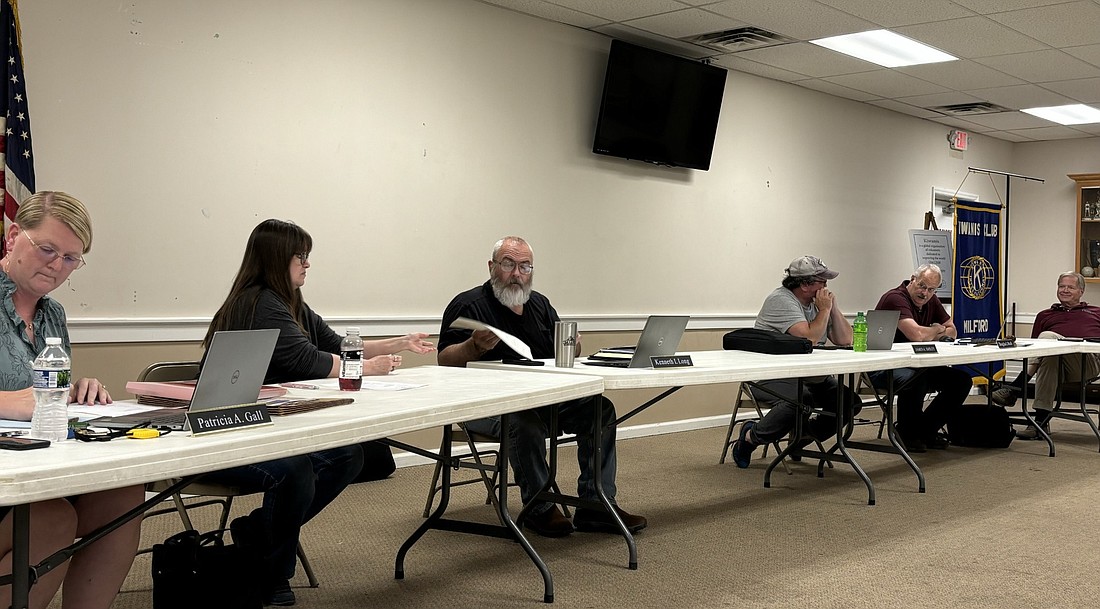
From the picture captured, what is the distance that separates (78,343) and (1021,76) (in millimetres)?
6142

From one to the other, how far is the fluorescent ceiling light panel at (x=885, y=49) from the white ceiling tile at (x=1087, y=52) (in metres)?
0.67

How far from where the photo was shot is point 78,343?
3.85 metres

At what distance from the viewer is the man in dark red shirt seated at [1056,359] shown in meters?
6.16

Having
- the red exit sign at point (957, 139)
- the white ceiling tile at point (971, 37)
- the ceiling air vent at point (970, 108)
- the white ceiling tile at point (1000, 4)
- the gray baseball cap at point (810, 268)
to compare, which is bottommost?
the gray baseball cap at point (810, 268)

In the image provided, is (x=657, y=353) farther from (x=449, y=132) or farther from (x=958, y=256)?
(x=958, y=256)

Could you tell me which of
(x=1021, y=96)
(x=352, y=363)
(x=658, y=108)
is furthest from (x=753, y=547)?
(x=1021, y=96)

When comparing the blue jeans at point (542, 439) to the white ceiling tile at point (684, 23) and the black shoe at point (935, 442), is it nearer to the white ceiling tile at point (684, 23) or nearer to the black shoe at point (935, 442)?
the white ceiling tile at point (684, 23)

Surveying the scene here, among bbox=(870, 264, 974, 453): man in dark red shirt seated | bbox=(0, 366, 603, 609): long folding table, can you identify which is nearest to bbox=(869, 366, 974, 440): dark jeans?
bbox=(870, 264, 974, 453): man in dark red shirt seated

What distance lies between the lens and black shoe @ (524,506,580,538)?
3539mm

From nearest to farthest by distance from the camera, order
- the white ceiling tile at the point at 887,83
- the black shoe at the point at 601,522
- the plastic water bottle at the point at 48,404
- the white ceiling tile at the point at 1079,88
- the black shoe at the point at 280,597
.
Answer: the plastic water bottle at the point at 48,404 < the black shoe at the point at 280,597 < the black shoe at the point at 601,522 < the white ceiling tile at the point at 887,83 < the white ceiling tile at the point at 1079,88

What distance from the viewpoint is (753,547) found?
11.5 feet

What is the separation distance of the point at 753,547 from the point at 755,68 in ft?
13.3

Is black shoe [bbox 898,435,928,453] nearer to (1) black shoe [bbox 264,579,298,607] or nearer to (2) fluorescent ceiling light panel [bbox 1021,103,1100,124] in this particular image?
(2) fluorescent ceiling light panel [bbox 1021,103,1100,124]

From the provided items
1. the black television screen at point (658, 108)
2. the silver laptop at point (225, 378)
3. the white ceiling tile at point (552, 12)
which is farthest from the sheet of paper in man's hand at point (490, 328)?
the black television screen at point (658, 108)
